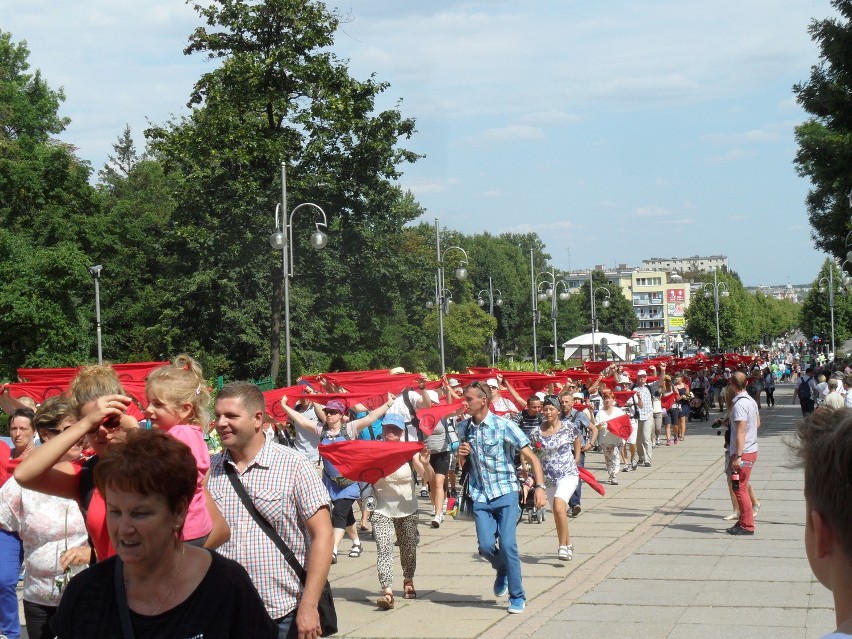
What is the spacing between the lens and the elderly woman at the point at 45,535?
5.76 meters

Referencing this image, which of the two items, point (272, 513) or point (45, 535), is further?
point (45, 535)

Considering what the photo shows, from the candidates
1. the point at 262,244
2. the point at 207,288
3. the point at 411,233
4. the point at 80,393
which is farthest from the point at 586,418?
the point at 411,233

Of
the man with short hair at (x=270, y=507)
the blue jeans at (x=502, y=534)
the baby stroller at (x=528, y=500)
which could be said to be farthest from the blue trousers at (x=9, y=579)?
the baby stroller at (x=528, y=500)

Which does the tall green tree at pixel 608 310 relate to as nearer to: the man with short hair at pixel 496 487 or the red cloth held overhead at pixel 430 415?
the red cloth held overhead at pixel 430 415

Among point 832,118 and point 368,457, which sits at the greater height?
point 832,118

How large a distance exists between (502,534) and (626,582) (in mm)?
1779

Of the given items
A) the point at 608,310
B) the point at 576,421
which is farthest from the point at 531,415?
the point at 608,310

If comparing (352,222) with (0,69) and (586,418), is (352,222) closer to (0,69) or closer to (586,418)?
(0,69)

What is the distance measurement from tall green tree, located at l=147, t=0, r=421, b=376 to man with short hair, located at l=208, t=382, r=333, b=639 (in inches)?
1418

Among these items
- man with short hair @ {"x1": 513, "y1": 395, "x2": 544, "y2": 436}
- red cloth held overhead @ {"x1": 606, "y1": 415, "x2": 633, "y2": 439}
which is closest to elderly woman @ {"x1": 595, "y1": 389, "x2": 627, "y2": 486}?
red cloth held overhead @ {"x1": 606, "y1": 415, "x2": 633, "y2": 439}

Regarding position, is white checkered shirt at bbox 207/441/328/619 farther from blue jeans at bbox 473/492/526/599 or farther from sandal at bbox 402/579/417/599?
sandal at bbox 402/579/417/599

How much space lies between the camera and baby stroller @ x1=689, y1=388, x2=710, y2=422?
4316 centimetres

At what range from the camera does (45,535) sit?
6.26 metres

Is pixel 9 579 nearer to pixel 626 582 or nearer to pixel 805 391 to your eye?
pixel 626 582
